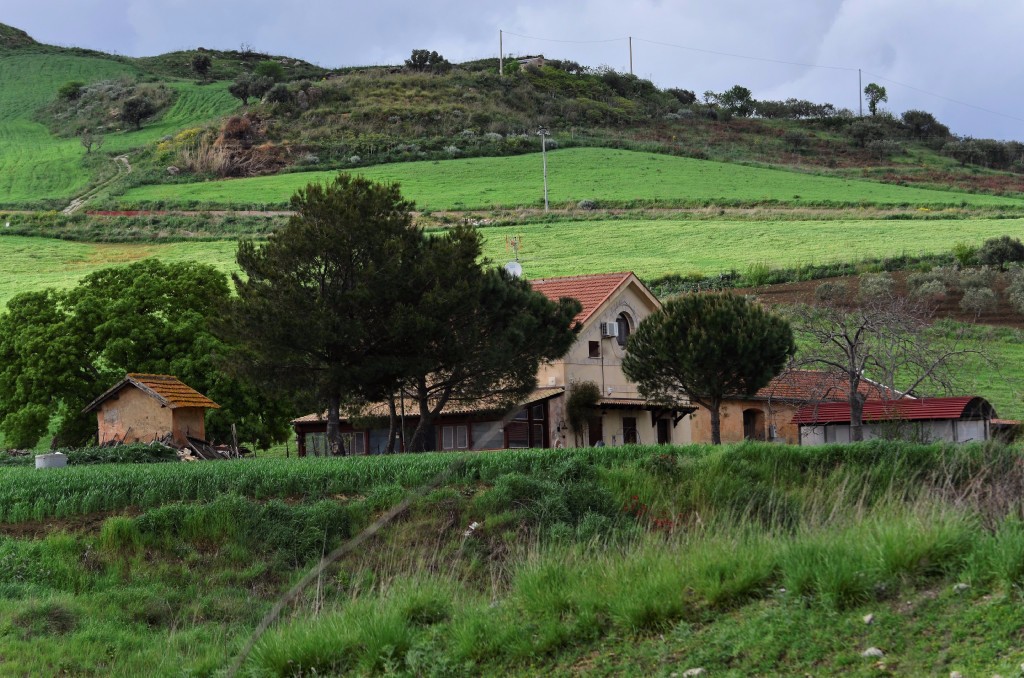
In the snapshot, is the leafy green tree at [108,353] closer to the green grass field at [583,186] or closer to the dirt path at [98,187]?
the green grass field at [583,186]

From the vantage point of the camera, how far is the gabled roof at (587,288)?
127 ft

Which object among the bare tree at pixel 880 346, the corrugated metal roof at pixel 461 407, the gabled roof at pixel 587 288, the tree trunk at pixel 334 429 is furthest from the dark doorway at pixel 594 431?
the tree trunk at pixel 334 429

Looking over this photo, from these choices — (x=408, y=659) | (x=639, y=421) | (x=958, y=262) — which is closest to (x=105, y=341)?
(x=639, y=421)

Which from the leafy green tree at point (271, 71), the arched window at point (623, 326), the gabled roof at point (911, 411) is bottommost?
the gabled roof at point (911, 411)

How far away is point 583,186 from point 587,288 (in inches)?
2131

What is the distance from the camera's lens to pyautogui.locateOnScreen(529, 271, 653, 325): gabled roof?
38.8m

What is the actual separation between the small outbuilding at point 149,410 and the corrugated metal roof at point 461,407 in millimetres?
4490

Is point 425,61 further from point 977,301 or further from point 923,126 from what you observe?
point 977,301

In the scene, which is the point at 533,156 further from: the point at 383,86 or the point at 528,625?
the point at 528,625

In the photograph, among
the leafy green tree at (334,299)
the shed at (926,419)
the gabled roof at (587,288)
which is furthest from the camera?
the gabled roof at (587,288)

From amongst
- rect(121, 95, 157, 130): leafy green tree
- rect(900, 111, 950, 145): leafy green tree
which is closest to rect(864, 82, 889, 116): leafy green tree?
rect(900, 111, 950, 145): leafy green tree

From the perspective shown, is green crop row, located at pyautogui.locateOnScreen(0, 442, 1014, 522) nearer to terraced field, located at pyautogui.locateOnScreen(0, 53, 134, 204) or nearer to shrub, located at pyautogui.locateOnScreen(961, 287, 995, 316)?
shrub, located at pyautogui.locateOnScreen(961, 287, 995, 316)

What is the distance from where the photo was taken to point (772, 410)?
43562mm

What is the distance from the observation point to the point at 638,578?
9789mm
